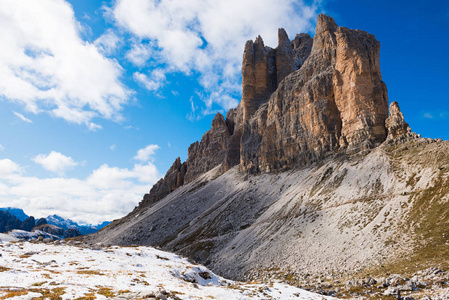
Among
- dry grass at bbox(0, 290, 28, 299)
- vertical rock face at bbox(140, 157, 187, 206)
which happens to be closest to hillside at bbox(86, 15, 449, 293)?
dry grass at bbox(0, 290, 28, 299)

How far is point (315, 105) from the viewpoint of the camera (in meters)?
97.6

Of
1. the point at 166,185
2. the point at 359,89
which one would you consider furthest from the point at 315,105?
the point at 166,185

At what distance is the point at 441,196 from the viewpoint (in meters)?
45.9

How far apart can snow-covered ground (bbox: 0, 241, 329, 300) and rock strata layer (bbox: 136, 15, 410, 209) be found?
6339 centimetres

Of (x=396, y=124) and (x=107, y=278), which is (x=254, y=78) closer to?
(x=396, y=124)

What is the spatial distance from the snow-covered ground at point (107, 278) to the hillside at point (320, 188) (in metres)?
18.0

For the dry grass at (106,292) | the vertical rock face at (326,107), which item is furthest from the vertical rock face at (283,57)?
the dry grass at (106,292)

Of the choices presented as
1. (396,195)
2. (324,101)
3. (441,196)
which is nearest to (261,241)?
(396,195)

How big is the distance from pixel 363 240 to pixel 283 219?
23937 millimetres

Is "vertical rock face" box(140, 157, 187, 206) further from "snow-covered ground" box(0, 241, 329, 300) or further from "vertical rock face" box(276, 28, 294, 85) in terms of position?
"snow-covered ground" box(0, 241, 329, 300)

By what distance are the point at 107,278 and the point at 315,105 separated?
89.6 metres

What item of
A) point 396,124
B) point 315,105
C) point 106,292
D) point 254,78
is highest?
point 254,78

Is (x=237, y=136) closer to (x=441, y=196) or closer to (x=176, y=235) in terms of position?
(x=176, y=235)

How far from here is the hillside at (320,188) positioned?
44531 millimetres
